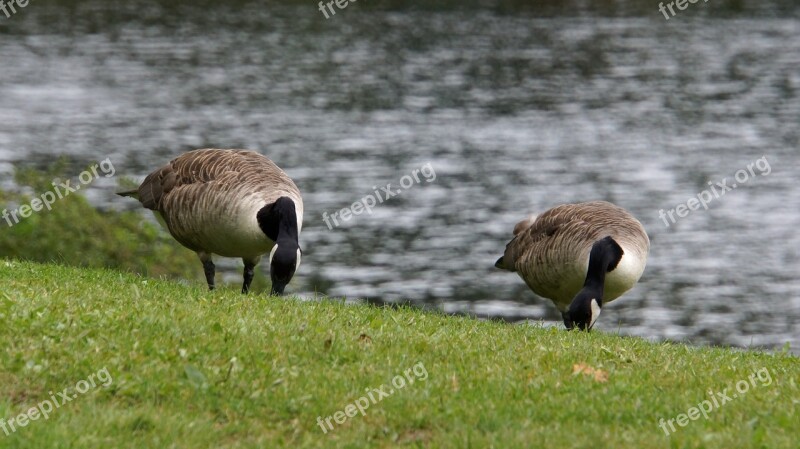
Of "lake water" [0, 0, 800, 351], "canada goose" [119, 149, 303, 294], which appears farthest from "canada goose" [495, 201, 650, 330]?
"lake water" [0, 0, 800, 351]

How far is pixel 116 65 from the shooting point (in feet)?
126

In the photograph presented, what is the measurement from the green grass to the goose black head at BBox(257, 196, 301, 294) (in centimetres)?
194

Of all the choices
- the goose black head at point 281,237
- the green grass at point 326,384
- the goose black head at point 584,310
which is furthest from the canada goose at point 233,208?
the goose black head at point 584,310

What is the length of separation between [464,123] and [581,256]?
18732mm

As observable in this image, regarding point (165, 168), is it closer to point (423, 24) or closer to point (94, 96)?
point (94, 96)

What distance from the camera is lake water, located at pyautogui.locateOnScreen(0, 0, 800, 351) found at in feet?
70.3

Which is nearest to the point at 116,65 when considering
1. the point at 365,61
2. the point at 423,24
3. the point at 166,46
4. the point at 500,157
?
the point at 166,46

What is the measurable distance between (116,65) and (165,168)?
83.4ft

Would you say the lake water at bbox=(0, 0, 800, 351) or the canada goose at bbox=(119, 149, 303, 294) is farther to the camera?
the lake water at bbox=(0, 0, 800, 351)

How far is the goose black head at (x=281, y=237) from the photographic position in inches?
479

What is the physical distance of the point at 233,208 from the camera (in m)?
12.9

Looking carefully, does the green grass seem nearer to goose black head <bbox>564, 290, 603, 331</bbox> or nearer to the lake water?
goose black head <bbox>564, 290, 603, 331</bbox>

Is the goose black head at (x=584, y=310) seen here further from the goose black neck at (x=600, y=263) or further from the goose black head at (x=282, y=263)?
the goose black head at (x=282, y=263)

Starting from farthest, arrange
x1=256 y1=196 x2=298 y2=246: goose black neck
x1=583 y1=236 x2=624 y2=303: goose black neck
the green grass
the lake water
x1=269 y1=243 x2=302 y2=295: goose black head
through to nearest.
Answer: the lake water, x1=583 y1=236 x2=624 y2=303: goose black neck, x1=256 y1=196 x2=298 y2=246: goose black neck, x1=269 y1=243 x2=302 y2=295: goose black head, the green grass
